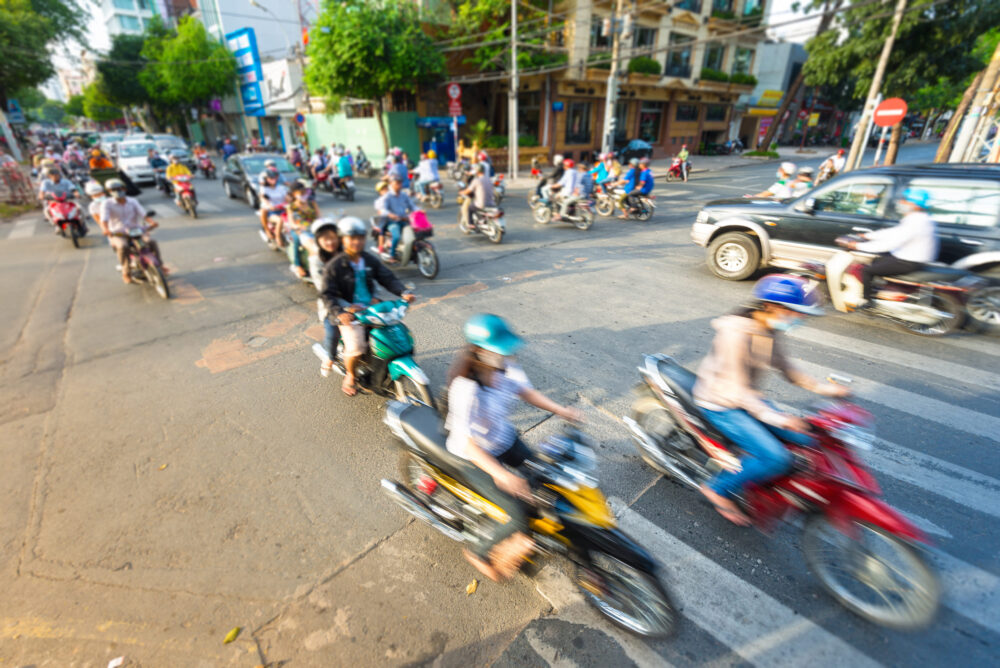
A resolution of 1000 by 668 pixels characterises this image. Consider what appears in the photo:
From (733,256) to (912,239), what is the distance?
8.30 ft

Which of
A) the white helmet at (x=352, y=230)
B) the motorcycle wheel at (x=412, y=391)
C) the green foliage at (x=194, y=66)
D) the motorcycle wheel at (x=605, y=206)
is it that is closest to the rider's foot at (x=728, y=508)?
the motorcycle wheel at (x=412, y=391)

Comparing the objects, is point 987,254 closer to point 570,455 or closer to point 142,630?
point 570,455

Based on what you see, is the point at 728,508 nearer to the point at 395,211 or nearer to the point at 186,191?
the point at 395,211

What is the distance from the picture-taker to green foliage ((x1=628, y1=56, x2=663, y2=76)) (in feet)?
85.9

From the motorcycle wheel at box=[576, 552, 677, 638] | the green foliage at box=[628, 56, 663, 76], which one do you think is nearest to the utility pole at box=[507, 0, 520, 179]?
the green foliage at box=[628, 56, 663, 76]

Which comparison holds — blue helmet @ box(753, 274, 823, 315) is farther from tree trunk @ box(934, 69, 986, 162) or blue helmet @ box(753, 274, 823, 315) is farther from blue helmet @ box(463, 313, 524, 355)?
tree trunk @ box(934, 69, 986, 162)

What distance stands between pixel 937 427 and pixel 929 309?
2365 millimetres

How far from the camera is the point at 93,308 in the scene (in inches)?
291

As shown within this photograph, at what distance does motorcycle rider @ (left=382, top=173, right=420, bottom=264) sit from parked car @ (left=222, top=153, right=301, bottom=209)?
7.61 metres

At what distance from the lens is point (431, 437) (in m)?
2.81

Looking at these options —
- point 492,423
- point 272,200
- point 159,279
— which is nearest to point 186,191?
point 272,200

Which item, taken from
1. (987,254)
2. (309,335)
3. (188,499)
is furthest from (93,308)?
(987,254)

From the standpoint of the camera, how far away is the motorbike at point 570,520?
7.63 ft

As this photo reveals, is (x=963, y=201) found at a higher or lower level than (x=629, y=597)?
higher
